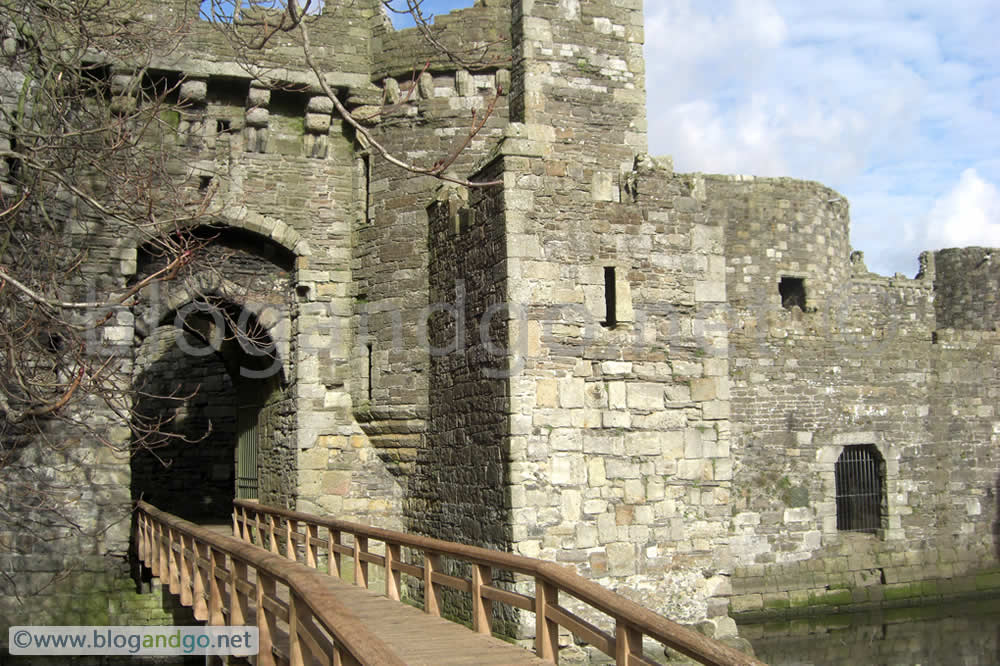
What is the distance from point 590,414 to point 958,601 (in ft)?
32.9

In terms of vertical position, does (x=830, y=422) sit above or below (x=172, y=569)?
above

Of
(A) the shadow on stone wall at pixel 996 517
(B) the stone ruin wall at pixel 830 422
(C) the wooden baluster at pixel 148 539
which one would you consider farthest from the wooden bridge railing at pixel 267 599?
(A) the shadow on stone wall at pixel 996 517

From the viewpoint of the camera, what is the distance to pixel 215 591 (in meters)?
7.83

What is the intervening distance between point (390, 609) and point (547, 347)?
308cm

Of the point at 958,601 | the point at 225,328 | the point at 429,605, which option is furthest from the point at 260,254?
the point at 958,601

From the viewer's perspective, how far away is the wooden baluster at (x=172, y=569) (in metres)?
9.96

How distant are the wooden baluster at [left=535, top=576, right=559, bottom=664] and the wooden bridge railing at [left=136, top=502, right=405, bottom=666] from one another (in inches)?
47.5

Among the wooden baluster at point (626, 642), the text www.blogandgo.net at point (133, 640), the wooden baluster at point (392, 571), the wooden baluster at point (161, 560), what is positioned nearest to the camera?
the wooden baluster at point (626, 642)

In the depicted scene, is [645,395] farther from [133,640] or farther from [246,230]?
[246,230]

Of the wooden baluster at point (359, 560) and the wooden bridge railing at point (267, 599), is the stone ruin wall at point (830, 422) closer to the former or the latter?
the wooden baluster at point (359, 560)

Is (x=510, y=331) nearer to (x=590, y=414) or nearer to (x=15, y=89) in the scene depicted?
(x=590, y=414)

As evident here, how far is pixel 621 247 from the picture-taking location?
1042 centimetres

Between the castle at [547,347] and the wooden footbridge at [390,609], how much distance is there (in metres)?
1.46

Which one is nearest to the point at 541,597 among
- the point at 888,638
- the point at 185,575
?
the point at 185,575
